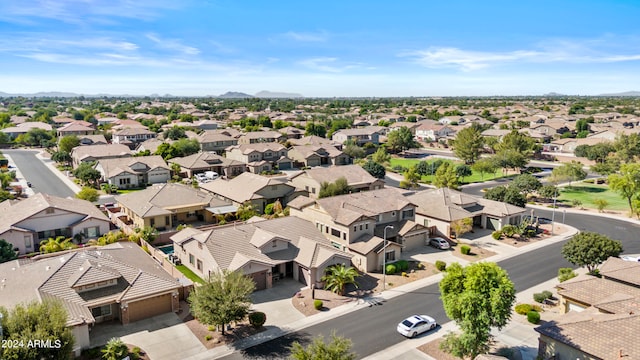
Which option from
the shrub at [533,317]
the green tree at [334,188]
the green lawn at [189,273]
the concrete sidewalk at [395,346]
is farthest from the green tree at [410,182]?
the shrub at [533,317]

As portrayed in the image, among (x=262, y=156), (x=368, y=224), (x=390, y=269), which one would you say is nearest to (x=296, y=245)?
(x=368, y=224)

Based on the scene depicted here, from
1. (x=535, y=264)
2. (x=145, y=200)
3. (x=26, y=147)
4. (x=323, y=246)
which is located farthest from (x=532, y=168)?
(x=26, y=147)

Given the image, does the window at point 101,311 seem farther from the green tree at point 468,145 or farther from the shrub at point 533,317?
the green tree at point 468,145

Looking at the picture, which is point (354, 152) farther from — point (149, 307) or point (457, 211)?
point (149, 307)

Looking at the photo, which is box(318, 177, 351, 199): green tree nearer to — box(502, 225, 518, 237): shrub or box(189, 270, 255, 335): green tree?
box(502, 225, 518, 237): shrub

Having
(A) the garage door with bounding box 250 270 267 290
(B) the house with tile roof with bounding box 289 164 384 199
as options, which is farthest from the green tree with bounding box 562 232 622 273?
(B) the house with tile roof with bounding box 289 164 384 199

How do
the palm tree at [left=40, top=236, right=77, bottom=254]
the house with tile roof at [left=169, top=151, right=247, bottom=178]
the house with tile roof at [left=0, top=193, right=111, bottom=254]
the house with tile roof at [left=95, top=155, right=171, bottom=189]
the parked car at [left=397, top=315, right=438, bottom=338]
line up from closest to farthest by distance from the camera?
the parked car at [left=397, top=315, right=438, bottom=338], the palm tree at [left=40, top=236, right=77, bottom=254], the house with tile roof at [left=0, top=193, right=111, bottom=254], the house with tile roof at [left=95, top=155, right=171, bottom=189], the house with tile roof at [left=169, top=151, right=247, bottom=178]
